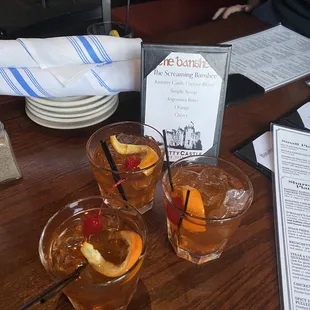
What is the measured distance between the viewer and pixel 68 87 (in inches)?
33.6

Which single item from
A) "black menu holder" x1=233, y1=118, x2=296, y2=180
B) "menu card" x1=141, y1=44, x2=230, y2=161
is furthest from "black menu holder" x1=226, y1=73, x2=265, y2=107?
"menu card" x1=141, y1=44, x2=230, y2=161

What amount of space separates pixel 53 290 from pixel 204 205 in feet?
0.87

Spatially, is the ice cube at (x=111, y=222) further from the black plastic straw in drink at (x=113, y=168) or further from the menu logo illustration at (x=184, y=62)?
the menu logo illustration at (x=184, y=62)

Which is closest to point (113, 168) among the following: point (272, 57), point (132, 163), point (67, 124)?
point (132, 163)

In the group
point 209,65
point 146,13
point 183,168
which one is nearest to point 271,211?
point 183,168

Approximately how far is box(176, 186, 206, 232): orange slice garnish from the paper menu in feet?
1.83

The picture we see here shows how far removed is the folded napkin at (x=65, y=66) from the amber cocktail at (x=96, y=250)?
1.08ft

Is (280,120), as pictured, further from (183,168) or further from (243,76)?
(183,168)

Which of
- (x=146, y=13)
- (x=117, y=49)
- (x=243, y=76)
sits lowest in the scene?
(x=146, y=13)

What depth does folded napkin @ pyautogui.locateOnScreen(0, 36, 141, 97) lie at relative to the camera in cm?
85

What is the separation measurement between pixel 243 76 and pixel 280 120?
189 mm

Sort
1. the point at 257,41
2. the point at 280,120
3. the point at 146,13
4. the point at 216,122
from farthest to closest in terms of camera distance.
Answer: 1. the point at 146,13
2. the point at 257,41
3. the point at 280,120
4. the point at 216,122

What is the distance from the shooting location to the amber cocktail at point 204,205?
603 millimetres

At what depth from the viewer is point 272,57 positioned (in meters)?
1.26
